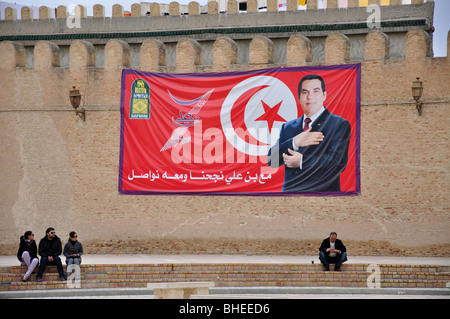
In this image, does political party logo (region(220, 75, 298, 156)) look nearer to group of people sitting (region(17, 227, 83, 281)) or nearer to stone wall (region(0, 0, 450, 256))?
stone wall (region(0, 0, 450, 256))

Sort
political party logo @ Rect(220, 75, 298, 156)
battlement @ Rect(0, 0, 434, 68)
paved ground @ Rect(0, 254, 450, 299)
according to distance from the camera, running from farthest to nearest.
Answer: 1. battlement @ Rect(0, 0, 434, 68)
2. political party logo @ Rect(220, 75, 298, 156)
3. paved ground @ Rect(0, 254, 450, 299)

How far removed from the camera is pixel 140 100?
1981 centimetres

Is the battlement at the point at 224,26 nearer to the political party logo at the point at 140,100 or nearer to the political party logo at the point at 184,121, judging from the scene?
the political party logo at the point at 140,100

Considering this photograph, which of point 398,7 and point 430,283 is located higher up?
point 398,7

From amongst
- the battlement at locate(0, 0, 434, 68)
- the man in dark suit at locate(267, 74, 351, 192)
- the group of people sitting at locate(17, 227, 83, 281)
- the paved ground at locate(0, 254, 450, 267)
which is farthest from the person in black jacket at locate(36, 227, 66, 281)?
the battlement at locate(0, 0, 434, 68)

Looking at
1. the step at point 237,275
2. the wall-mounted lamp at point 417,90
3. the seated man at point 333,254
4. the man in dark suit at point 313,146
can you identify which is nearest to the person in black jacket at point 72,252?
the step at point 237,275

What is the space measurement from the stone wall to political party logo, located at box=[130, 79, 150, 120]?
0.34 metres

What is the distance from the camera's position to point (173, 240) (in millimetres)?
19500

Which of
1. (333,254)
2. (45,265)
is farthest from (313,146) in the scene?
(45,265)

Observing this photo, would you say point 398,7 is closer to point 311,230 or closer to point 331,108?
point 331,108

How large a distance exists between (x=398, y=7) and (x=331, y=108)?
500cm

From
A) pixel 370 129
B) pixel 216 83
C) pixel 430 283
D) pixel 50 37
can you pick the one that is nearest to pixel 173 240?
pixel 216 83

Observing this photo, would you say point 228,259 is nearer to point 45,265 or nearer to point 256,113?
point 256,113

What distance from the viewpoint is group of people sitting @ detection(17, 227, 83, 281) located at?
621 inches
